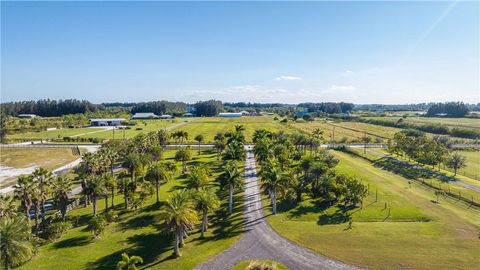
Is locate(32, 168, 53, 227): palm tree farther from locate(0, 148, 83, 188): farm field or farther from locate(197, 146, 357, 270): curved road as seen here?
locate(0, 148, 83, 188): farm field

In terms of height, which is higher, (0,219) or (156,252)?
(0,219)

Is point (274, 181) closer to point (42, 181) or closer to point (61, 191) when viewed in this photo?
point (61, 191)

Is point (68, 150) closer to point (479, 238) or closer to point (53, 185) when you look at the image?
point (53, 185)

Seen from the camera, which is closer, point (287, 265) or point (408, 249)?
point (287, 265)

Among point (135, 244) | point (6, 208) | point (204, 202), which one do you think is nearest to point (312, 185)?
point (204, 202)

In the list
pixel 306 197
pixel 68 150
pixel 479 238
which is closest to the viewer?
pixel 479 238

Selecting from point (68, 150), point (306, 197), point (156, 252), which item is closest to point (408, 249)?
point (306, 197)

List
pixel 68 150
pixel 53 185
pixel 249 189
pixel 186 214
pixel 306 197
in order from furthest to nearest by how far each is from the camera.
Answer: pixel 68 150 → pixel 249 189 → pixel 306 197 → pixel 53 185 → pixel 186 214
